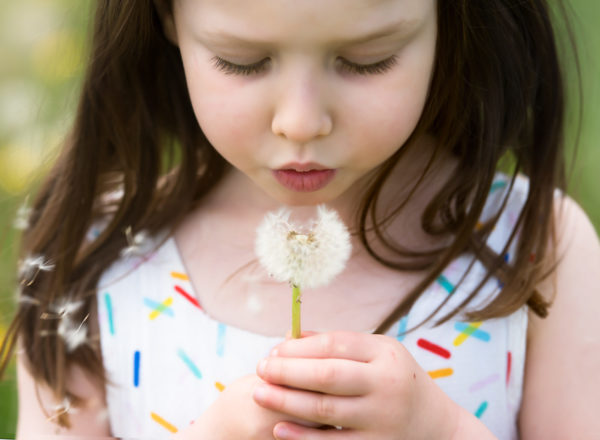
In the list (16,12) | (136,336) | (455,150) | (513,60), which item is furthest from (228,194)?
(16,12)

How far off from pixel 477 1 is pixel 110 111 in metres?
0.61

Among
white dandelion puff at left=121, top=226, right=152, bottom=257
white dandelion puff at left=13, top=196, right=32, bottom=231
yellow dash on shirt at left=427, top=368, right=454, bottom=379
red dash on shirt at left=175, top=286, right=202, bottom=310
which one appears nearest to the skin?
yellow dash on shirt at left=427, top=368, right=454, bottom=379

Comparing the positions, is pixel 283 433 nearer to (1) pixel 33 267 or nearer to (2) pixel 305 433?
(2) pixel 305 433

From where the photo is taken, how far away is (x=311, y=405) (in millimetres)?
867

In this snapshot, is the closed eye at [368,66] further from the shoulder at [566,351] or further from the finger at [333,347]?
the shoulder at [566,351]

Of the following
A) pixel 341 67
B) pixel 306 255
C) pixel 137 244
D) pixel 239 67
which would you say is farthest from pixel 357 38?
pixel 137 244

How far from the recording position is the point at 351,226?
127 centimetres

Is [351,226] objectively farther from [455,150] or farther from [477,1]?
[477,1]

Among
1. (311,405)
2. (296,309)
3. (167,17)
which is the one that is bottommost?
(311,405)

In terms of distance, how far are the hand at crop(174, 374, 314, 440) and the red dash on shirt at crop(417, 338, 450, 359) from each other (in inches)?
12.2

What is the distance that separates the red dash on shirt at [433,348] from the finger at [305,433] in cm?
31

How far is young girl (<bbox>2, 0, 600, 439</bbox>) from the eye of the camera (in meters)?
0.98

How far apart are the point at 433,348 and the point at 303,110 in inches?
18.4

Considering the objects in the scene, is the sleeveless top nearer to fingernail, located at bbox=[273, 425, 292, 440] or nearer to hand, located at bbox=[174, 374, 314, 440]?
hand, located at bbox=[174, 374, 314, 440]
